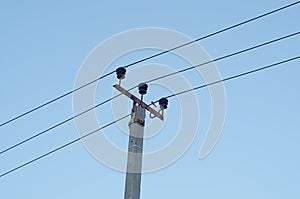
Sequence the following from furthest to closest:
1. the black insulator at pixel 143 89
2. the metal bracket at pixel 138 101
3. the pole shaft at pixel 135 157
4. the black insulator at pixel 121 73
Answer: the black insulator at pixel 121 73 < the black insulator at pixel 143 89 < the metal bracket at pixel 138 101 < the pole shaft at pixel 135 157

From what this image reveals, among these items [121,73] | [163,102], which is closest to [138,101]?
[163,102]

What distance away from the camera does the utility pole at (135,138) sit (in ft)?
19.9

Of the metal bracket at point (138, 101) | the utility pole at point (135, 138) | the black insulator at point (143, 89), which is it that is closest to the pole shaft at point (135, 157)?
the utility pole at point (135, 138)

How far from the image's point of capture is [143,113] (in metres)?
6.98

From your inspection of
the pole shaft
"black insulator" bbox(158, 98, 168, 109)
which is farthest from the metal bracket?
the pole shaft

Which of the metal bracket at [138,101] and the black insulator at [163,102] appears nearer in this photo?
the metal bracket at [138,101]

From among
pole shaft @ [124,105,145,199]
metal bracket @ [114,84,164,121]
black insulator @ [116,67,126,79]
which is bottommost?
pole shaft @ [124,105,145,199]

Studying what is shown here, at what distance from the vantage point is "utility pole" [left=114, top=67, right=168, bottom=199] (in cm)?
606

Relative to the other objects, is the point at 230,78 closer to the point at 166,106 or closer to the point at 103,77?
the point at 166,106

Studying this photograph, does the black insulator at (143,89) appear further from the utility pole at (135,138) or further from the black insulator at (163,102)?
the black insulator at (163,102)

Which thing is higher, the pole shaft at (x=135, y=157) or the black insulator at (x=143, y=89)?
the black insulator at (x=143, y=89)

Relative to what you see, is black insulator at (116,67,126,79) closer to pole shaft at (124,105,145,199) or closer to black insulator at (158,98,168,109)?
black insulator at (158,98,168,109)

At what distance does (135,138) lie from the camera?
21.2 feet

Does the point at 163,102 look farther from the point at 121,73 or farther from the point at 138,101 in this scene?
the point at 121,73
